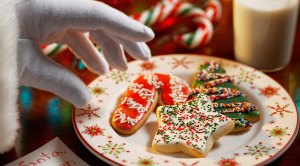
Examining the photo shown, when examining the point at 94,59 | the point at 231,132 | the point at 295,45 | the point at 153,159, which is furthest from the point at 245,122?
the point at 295,45

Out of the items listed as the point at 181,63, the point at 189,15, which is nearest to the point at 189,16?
the point at 189,15

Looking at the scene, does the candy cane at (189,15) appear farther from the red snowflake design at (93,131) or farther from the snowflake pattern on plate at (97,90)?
the red snowflake design at (93,131)

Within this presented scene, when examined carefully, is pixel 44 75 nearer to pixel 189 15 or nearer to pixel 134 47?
pixel 134 47

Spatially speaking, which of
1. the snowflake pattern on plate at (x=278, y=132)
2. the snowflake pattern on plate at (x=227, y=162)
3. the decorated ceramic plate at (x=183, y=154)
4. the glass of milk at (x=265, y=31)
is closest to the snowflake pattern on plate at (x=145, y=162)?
the decorated ceramic plate at (x=183, y=154)

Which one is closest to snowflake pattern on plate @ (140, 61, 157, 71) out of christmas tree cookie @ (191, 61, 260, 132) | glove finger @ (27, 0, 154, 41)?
christmas tree cookie @ (191, 61, 260, 132)

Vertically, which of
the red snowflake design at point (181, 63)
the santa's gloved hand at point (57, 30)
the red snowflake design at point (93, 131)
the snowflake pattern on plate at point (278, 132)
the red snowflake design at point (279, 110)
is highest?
the santa's gloved hand at point (57, 30)

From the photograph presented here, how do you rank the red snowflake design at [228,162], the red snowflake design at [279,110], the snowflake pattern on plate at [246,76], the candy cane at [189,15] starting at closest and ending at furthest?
the red snowflake design at [228,162] < the red snowflake design at [279,110] < the snowflake pattern on plate at [246,76] < the candy cane at [189,15]

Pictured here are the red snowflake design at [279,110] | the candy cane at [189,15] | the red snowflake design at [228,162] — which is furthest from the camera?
the candy cane at [189,15]

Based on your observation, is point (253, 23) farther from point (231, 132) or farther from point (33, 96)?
point (33, 96)
